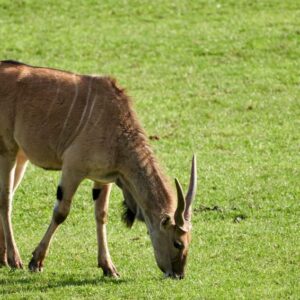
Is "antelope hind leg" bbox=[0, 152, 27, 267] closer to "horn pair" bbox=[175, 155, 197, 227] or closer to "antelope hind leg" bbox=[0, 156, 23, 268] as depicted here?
"antelope hind leg" bbox=[0, 156, 23, 268]

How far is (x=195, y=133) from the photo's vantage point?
17.2m

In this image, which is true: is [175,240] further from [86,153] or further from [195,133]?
[195,133]

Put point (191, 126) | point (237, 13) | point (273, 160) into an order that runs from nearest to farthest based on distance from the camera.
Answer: point (273, 160) < point (191, 126) < point (237, 13)

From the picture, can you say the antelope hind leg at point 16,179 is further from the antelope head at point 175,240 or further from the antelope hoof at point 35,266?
the antelope head at point 175,240

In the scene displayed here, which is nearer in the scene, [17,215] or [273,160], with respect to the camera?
[17,215]

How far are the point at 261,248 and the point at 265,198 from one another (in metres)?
2.23

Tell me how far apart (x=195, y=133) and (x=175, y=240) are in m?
6.77

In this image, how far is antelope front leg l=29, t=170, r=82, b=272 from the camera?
10.8m

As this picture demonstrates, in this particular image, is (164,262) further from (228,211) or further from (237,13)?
(237,13)

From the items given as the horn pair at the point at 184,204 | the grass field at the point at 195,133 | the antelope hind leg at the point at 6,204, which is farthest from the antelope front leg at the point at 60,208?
the horn pair at the point at 184,204

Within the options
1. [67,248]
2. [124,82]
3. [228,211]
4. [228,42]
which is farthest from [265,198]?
[228,42]

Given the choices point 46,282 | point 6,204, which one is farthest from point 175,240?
point 6,204

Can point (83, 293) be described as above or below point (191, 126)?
above

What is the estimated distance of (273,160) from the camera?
15.7m
